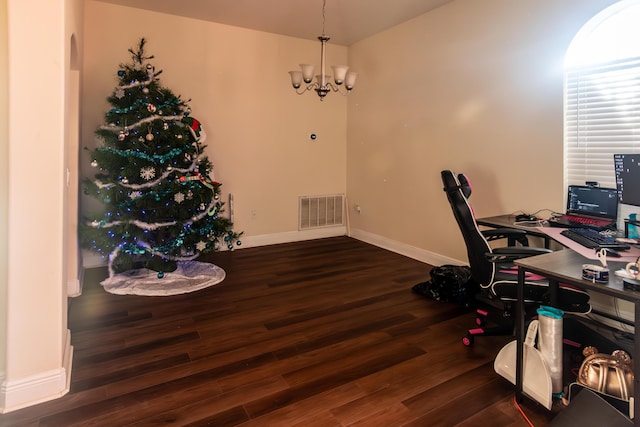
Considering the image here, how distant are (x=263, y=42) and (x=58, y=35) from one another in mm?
3600

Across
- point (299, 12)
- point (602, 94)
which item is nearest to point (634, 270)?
point (602, 94)

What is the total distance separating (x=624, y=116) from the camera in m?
2.81

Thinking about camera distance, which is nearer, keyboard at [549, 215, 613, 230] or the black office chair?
the black office chair

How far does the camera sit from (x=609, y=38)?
9.46 ft

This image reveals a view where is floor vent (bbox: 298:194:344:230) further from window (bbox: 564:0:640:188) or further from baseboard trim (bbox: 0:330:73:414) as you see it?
baseboard trim (bbox: 0:330:73:414)

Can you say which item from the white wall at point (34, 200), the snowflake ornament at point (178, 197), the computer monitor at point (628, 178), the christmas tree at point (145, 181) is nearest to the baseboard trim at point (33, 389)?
the white wall at point (34, 200)

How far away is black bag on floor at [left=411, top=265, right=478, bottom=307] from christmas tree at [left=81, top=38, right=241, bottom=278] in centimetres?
225

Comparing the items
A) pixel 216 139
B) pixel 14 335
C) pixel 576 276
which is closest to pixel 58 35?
pixel 14 335

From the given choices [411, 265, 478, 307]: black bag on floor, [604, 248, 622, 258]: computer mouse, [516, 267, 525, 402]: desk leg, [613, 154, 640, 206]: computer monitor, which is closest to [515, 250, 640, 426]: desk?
[516, 267, 525, 402]: desk leg

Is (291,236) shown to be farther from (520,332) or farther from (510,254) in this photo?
(520,332)

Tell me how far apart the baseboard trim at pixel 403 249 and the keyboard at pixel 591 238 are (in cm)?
164

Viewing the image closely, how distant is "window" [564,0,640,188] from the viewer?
109 inches

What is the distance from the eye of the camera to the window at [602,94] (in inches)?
109

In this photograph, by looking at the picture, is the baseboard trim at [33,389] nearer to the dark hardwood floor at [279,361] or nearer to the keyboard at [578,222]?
the dark hardwood floor at [279,361]
